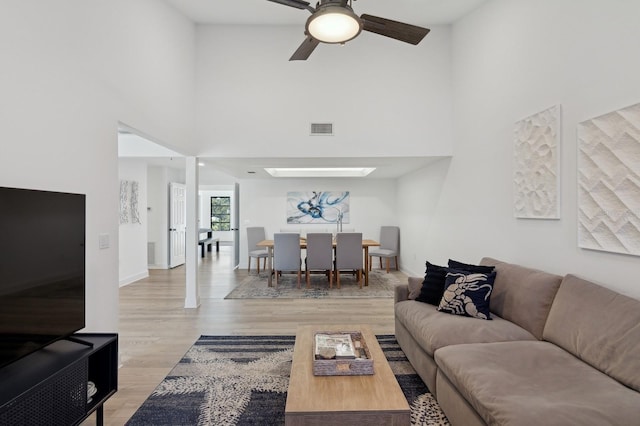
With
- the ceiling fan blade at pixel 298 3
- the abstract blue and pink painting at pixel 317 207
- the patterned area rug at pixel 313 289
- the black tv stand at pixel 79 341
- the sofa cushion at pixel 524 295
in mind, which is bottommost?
the patterned area rug at pixel 313 289

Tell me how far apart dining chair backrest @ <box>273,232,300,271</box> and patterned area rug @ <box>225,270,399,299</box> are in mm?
349

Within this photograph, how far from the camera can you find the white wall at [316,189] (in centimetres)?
725

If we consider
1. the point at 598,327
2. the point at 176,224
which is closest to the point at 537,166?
the point at 598,327

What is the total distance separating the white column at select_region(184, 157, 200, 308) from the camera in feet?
14.0

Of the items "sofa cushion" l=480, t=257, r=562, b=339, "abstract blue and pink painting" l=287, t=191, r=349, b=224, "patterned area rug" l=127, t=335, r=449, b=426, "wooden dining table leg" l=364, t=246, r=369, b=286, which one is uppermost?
"abstract blue and pink painting" l=287, t=191, r=349, b=224

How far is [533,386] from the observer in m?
1.49

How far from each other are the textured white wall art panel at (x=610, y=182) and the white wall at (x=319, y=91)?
215 centimetres

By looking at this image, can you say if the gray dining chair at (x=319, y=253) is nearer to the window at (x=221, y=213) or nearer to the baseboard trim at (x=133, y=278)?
the baseboard trim at (x=133, y=278)

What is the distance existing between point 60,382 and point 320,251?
4.07 m

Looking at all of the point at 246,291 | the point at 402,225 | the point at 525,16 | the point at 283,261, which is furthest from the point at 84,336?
the point at 402,225

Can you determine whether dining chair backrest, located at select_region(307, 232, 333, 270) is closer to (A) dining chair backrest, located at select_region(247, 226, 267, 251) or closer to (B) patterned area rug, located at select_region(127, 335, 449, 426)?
(A) dining chair backrest, located at select_region(247, 226, 267, 251)

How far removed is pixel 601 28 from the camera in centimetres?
206

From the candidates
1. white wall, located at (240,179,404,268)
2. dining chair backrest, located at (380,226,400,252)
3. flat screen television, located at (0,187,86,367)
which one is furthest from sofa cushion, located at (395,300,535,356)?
white wall, located at (240,179,404,268)

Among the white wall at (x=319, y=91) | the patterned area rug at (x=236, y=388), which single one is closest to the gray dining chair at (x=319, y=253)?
the white wall at (x=319, y=91)
